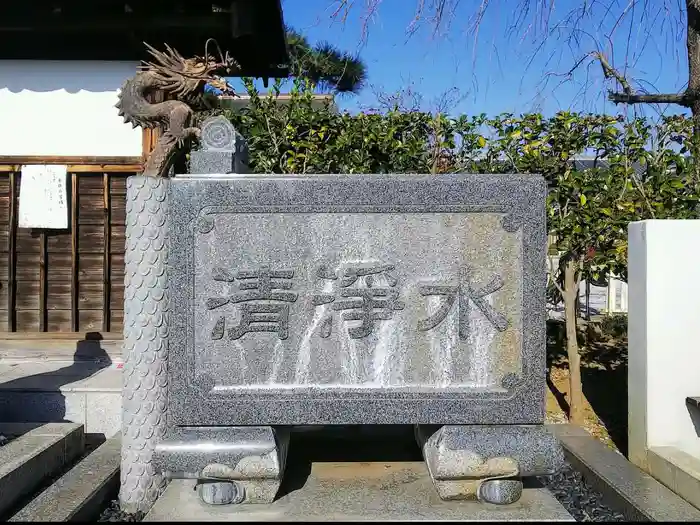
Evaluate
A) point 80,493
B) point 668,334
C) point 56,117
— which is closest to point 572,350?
point 668,334

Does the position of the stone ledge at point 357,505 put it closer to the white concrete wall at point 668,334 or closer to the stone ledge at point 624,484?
the stone ledge at point 624,484

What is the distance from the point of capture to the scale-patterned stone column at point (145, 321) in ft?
9.00

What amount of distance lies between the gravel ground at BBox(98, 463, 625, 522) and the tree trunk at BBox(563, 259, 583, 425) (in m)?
1.14

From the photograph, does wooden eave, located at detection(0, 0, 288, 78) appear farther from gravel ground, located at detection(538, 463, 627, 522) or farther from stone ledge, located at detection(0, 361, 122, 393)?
gravel ground, located at detection(538, 463, 627, 522)

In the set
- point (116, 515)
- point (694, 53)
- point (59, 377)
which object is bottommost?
point (116, 515)

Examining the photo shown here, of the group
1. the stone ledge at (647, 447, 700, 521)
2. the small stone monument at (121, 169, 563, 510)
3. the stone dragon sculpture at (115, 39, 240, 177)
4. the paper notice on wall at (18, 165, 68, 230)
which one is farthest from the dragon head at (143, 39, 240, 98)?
the stone ledge at (647, 447, 700, 521)

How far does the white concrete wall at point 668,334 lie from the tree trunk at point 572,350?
107 centimetres

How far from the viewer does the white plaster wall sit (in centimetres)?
528

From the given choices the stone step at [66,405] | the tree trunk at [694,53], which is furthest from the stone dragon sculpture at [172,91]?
the tree trunk at [694,53]

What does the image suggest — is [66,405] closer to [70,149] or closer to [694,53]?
[70,149]

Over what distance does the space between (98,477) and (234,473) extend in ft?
3.22

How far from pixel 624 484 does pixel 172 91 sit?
307 cm

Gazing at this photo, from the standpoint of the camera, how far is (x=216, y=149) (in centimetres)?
283

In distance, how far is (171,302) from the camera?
2.65 m
